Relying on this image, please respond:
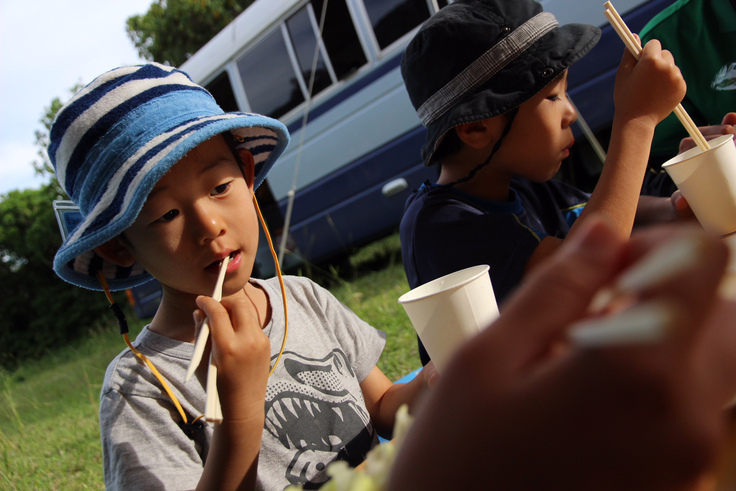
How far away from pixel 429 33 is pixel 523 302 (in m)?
1.45

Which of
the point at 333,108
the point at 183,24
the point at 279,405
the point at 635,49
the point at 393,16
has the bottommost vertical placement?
the point at 279,405

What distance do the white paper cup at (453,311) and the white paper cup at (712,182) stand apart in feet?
2.06

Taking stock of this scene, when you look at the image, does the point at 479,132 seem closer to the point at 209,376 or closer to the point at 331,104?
the point at 209,376

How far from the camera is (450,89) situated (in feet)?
5.16

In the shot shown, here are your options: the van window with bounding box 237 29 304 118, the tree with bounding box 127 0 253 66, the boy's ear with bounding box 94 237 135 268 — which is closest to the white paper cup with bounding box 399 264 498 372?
the boy's ear with bounding box 94 237 135 268

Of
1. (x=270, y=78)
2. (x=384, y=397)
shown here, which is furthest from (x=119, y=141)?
(x=270, y=78)

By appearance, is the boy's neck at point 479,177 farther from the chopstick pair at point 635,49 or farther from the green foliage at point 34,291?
the green foliage at point 34,291

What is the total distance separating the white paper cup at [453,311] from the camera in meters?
0.90

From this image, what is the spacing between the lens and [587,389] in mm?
255

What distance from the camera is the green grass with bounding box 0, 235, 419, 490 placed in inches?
106

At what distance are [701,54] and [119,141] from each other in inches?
78.7

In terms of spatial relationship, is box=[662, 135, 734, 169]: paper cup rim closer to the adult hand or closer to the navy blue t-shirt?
the navy blue t-shirt

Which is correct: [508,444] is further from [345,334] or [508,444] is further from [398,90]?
[398,90]

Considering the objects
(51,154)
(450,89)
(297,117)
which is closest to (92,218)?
(51,154)
